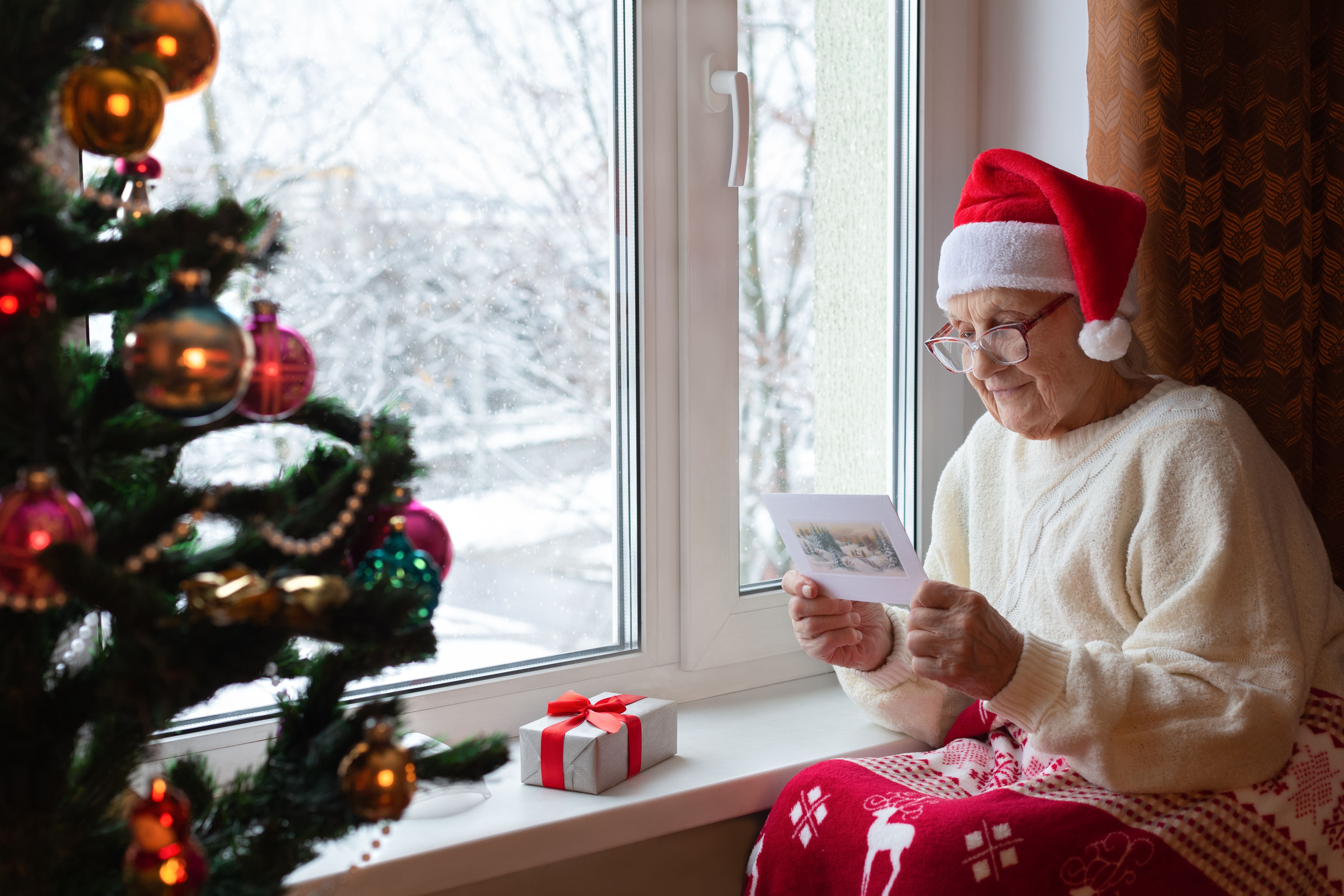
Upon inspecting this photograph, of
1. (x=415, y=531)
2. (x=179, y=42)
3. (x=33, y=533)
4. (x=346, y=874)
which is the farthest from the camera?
(x=346, y=874)

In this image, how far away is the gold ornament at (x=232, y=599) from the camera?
0.68 meters

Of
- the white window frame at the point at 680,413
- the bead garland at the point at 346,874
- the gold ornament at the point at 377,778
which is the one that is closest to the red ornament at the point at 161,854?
the gold ornament at the point at 377,778

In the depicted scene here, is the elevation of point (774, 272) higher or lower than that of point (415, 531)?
higher

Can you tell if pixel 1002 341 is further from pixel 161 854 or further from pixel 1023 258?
pixel 161 854

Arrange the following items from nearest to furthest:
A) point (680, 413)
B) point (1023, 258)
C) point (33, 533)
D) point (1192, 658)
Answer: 1. point (33, 533)
2. point (1192, 658)
3. point (1023, 258)
4. point (680, 413)

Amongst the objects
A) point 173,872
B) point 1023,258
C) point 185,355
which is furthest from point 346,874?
point 1023,258

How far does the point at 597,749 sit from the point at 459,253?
0.71 m

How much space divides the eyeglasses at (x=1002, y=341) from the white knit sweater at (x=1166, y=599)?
0.51 ft

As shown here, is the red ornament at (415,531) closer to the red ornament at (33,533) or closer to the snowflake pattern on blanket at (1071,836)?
the red ornament at (33,533)

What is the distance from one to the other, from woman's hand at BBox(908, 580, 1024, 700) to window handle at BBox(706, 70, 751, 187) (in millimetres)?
728

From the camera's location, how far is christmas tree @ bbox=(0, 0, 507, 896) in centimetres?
64

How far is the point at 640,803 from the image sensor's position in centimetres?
138

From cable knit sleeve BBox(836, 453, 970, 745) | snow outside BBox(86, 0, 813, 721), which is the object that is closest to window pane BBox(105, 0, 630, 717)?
snow outside BBox(86, 0, 813, 721)

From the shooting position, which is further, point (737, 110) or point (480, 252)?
point (737, 110)
